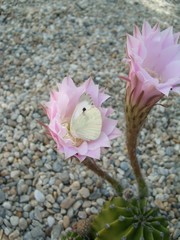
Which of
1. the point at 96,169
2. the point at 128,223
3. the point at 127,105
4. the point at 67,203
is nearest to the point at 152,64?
the point at 127,105

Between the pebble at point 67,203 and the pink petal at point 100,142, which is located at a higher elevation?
the pink petal at point 100,142

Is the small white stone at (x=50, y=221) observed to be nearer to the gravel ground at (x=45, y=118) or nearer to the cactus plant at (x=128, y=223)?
the gravel ground at (x=45, y=118)

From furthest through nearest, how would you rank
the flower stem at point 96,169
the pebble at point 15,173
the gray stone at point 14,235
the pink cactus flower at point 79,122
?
the pebble at point 15,173, the gray stone at point 14,235, the flower stem at point 96,169, the pink cactus flower at point 79,122

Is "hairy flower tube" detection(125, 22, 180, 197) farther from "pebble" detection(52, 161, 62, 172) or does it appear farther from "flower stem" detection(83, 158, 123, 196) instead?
→ "pebble" detection(52, 161, 62, 172)

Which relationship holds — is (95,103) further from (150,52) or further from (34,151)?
(34,151)

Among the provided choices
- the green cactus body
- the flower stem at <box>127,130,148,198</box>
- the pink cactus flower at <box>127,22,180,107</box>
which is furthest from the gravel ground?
the pink cactus flower at <box>127,22,180,107</box>

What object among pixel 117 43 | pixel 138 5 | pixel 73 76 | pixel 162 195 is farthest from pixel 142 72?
pixel 138 5

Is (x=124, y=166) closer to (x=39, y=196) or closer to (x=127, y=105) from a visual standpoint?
(x=39, y=196)

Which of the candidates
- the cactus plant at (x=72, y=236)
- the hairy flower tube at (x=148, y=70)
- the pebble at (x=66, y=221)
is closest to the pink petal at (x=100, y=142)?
the hairy flower tube at (x=148, y=70)
